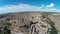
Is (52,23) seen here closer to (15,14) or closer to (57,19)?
(57,19)

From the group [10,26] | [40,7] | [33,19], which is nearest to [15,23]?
[10,26]

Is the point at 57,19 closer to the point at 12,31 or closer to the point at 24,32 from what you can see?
the point at 24,32

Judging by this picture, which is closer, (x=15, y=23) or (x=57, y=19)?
(x=15, y=23)

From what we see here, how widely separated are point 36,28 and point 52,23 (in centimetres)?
44

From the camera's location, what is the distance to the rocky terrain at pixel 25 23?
268 cm

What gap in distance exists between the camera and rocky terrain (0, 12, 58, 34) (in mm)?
2676

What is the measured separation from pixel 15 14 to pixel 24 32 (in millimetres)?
407

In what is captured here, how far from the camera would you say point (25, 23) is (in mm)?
2736

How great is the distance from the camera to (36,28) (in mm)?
2670

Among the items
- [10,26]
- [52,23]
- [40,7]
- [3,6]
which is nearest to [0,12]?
[3,6]

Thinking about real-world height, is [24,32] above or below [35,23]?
below

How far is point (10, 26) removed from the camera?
275cm

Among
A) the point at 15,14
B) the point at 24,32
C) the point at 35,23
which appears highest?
the point at 15,14

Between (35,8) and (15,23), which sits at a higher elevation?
(35,8)
